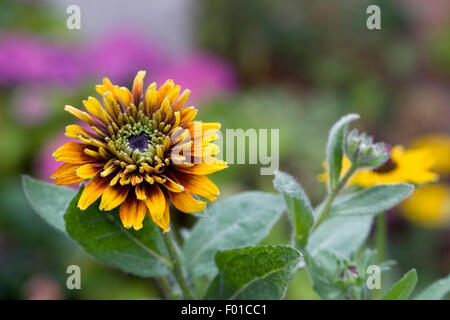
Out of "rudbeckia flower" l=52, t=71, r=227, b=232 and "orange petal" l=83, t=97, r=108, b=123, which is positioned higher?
"orange petal" l=83, t=97, r=108, b=123

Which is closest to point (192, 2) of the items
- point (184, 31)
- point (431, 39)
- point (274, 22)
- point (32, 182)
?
point (184, 31)

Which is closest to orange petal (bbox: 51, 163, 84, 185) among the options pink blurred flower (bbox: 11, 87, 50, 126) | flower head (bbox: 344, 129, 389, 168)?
flower head (bbox: 344, 129, 389, 168)

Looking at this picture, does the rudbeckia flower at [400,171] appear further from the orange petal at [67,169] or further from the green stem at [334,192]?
the orange petal at [67,169]

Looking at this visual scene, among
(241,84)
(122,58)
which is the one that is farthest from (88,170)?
(241,84)

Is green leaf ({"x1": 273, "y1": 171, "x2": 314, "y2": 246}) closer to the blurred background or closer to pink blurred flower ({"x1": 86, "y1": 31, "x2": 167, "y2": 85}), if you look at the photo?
the blurred background

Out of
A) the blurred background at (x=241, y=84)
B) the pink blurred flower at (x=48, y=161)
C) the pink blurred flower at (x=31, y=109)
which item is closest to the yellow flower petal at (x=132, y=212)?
the blurred background at (x=241, y=84)
